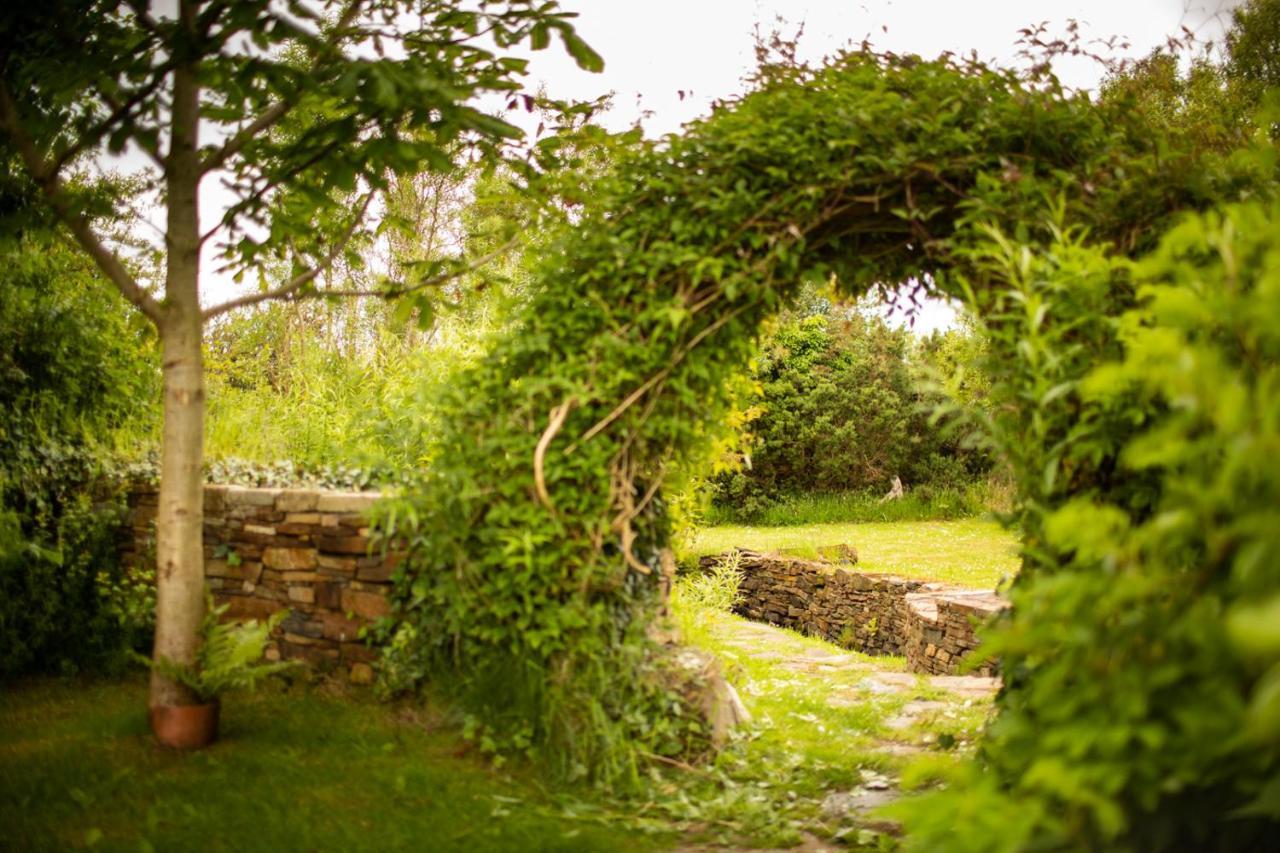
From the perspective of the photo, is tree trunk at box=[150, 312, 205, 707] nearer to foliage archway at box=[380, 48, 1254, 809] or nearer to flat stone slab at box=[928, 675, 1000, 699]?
foliage archway at box=[380, 48, 1254, 809]

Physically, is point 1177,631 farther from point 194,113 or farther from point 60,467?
point 60,467

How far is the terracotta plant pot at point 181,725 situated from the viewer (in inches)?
167

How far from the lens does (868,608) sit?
1206 centimetres

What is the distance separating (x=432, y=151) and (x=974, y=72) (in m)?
2.51

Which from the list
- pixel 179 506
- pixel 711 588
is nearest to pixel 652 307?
pixel 179 506

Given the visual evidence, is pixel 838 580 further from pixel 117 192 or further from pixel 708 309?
pixel 117 192

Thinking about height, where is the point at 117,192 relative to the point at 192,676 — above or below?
above

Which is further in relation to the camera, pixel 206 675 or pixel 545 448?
pixel 206 675

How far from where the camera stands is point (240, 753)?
425 centimetres

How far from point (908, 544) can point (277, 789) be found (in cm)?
1330

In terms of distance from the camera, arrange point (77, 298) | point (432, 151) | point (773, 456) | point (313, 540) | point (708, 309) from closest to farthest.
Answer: point (432, 151) < point (708, 309) < point (313, 540) < point (77, 298) < point (773, 456)

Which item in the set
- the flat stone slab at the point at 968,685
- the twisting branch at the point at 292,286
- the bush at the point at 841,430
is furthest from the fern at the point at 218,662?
the bush at the point at 841,430

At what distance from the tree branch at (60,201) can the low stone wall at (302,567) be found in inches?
56.9

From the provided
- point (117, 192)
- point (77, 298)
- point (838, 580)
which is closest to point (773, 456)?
point (838, 580)
